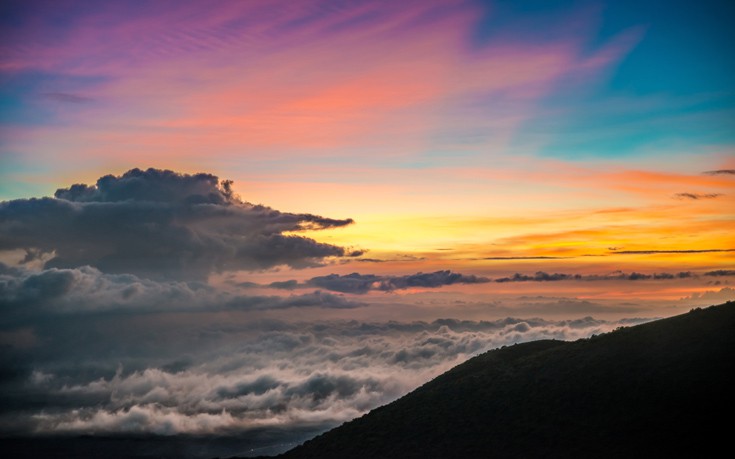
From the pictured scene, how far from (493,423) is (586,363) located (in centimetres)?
1696

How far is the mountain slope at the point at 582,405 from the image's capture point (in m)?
73.5

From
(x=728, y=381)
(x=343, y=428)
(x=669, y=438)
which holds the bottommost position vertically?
(x=343, y=428)

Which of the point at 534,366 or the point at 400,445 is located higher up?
the point at 534,366

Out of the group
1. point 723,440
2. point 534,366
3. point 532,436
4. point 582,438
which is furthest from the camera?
point 534,366

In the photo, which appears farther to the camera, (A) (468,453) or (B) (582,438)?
(A) (468,453)

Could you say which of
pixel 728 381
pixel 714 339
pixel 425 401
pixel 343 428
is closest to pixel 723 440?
pixel 728 381

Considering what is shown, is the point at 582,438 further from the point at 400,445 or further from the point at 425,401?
the point at 425,401

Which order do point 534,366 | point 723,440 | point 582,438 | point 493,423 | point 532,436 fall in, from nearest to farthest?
point 723,440, point 582,438, point 532,436, point 493,423, point 534,366

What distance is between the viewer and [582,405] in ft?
274

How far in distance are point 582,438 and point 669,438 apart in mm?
9621

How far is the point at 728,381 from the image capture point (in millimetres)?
76375

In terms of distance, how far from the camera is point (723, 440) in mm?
67188

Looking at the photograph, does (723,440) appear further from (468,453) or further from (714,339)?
(468,453)

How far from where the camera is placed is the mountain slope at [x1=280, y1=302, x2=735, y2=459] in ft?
241
